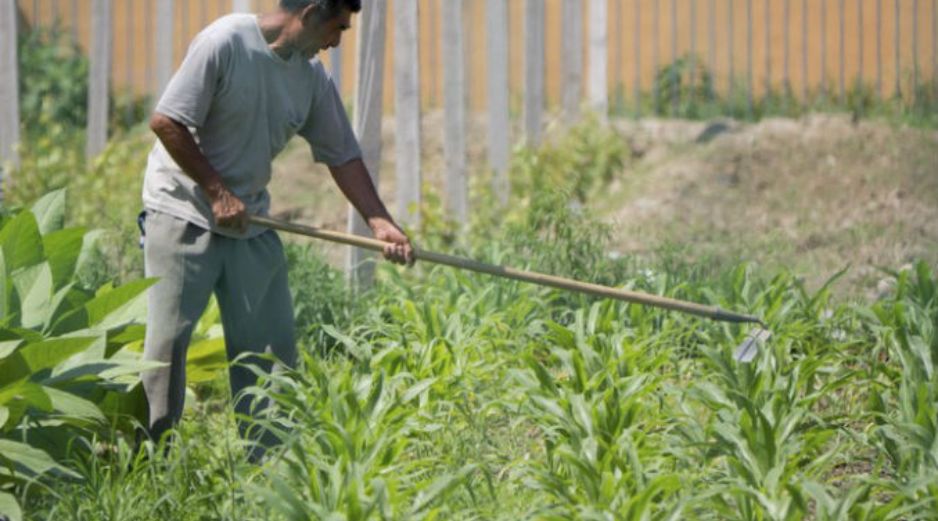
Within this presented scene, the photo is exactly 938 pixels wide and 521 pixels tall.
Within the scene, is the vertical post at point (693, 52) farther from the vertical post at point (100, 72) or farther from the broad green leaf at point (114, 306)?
the broad green leaf at point (114, 306)

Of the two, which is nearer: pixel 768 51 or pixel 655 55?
pixel 768 51

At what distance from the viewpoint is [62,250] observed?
240 inches

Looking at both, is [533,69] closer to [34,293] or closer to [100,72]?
[100,72]

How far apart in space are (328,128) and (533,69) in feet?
17.0

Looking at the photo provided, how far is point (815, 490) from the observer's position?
4469 mm

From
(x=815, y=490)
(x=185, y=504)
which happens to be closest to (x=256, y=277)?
(x=185, y=504)

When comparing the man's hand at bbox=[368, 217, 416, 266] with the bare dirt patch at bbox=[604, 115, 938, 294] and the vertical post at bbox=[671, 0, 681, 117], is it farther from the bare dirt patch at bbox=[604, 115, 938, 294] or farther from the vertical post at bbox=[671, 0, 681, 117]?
the vertical post at bbox=[671, 0, 681, 117]

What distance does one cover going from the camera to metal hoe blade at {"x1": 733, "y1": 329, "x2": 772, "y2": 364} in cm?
553

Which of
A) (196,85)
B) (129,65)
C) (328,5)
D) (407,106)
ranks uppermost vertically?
(328,5)

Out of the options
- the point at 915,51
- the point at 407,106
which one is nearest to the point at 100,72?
the point at 407,106

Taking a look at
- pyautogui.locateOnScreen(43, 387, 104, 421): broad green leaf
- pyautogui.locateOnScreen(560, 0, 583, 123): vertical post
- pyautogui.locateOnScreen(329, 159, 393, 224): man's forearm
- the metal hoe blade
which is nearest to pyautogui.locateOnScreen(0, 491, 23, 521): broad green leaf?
pyautogui.locateOnScreen(43, 387, 104, 421): broad green leaf

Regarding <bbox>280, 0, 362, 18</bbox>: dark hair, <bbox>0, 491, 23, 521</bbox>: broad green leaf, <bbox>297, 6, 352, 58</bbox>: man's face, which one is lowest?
<bbox>0, 491, 23, 521</bbox>: broad green leaf

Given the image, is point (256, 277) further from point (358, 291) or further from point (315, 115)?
point (358, 291)

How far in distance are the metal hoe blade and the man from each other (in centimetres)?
107
